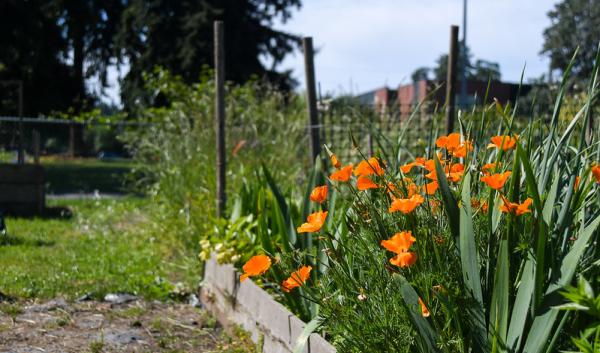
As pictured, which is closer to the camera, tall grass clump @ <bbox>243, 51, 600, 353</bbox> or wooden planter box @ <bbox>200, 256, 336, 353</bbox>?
tall grass clump @ <bbox>243, 51, 600, 353</bbox>

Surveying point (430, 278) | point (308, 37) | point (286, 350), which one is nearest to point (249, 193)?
point (308, 37)

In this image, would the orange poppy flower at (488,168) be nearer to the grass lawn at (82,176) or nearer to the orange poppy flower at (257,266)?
the orange poppy flower at (257,266)

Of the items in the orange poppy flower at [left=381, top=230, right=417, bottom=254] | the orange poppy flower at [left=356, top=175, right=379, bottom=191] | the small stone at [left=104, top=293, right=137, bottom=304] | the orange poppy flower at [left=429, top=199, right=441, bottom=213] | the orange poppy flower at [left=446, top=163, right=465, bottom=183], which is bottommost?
the small stone at [left=104, top=293, right=137, bottom=304]

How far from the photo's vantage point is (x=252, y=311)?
4.20 metres

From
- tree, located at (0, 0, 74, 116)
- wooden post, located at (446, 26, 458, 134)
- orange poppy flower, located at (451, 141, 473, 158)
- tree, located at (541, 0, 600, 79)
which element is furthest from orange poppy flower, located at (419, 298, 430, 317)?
tree, located at (541, 0, 600, 79)

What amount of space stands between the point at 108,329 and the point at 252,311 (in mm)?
965

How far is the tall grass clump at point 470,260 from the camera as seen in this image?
84.7 inches

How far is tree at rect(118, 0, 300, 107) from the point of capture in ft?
85.8

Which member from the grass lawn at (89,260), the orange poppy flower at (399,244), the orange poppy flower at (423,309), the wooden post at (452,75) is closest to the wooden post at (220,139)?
the grass lawn at (89,260)

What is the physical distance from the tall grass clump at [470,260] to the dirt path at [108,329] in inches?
68.2

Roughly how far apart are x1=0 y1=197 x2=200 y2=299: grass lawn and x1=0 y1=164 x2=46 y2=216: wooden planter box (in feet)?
2.24

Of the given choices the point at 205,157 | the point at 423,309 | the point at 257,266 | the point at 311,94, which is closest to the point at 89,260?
the point at 205,157

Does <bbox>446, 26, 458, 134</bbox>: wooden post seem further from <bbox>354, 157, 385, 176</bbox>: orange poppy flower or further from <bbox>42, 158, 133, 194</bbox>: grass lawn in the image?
<bbox>42, 158, 133, 194</bbox>: grass lawn

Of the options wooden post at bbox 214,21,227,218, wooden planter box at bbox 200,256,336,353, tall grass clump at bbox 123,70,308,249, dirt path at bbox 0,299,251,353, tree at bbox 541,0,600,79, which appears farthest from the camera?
tree at bbox 541,0,600,79
